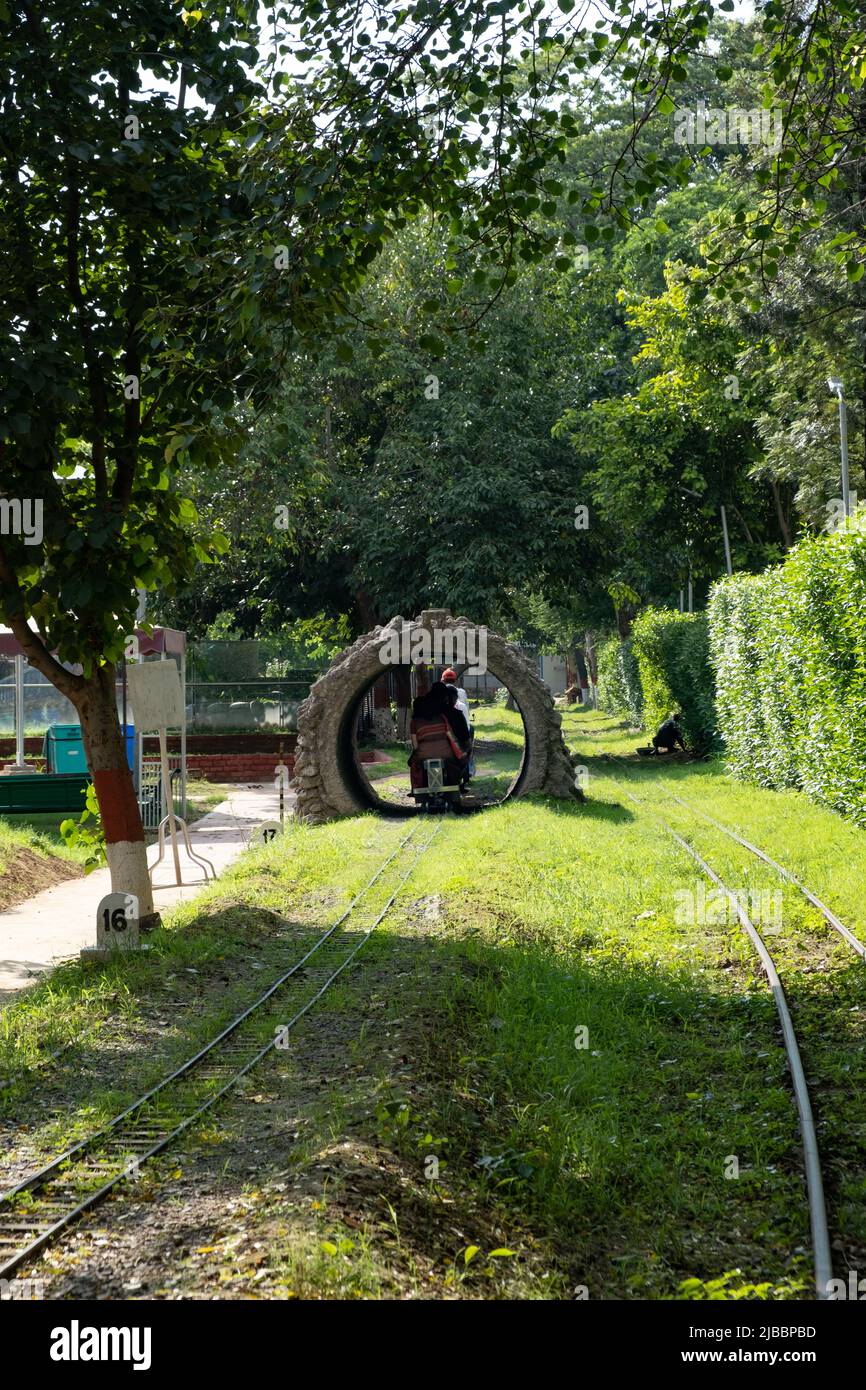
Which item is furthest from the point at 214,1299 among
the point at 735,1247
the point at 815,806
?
the point at 815,806

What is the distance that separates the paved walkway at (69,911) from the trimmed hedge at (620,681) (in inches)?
981

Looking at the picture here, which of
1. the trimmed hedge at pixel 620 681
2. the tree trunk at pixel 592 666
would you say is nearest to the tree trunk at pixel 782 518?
the trimmed hedge at pixel 620 681

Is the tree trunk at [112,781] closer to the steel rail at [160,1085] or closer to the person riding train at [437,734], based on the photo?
the steel rail at [160,1085]

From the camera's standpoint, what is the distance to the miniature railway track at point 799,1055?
5.68 meters

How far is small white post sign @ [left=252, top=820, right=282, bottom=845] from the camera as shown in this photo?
19438 millimetres

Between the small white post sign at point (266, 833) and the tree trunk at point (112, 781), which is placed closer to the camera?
the tree trunk at point (112, 781)

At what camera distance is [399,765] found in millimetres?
34000

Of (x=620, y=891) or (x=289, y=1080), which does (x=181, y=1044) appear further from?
(x=620, y=891)

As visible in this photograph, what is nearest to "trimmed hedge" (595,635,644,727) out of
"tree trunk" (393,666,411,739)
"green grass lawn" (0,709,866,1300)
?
"tree trunk" (393,666,411,739)

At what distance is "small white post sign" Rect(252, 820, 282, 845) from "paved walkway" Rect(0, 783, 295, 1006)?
0.71 ft

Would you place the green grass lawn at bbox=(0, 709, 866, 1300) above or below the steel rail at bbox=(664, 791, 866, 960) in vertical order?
below

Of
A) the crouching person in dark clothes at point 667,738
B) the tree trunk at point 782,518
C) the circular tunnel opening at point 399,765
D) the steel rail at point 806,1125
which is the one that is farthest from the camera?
the tree trunk at point 782,518

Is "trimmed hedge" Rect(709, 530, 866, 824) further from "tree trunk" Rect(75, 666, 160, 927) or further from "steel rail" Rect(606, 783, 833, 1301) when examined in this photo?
"tree trunk" Rect(75, 666, 160, 927)

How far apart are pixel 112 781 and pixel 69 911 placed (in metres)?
2.98
